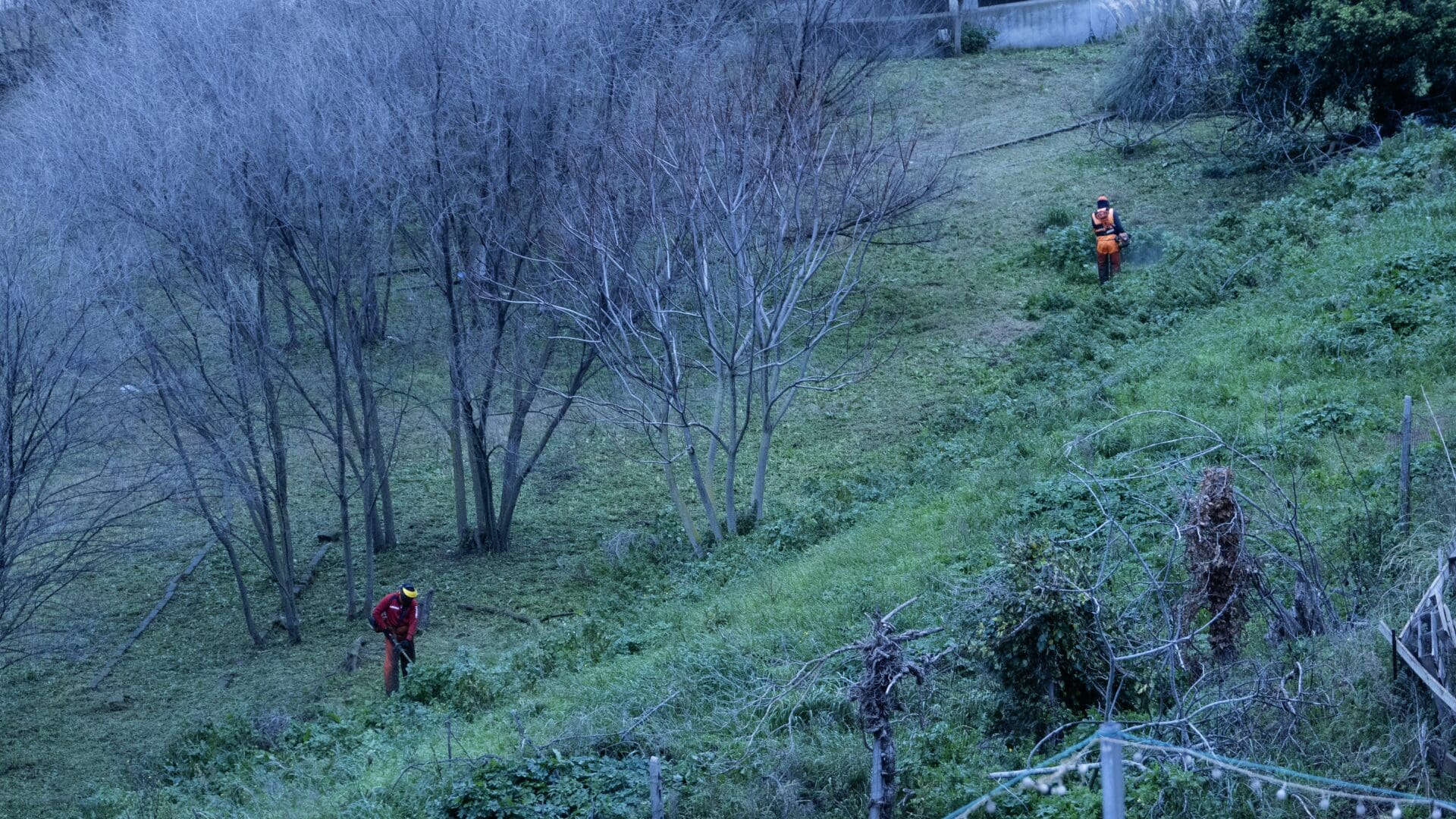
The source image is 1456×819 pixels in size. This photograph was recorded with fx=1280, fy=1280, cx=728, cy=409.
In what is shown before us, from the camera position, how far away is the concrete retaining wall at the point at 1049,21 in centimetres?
3106

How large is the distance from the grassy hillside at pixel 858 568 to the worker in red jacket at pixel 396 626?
424 millimetres

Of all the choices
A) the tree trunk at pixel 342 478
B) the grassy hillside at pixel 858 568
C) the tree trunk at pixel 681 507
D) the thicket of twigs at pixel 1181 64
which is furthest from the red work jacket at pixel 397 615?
the thicket of twigs at pixel 1181 64

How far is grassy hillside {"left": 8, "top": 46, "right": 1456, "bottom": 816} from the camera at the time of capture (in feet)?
24.9

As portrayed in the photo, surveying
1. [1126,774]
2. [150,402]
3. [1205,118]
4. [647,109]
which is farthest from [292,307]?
[1205,118]

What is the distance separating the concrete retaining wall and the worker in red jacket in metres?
24.2

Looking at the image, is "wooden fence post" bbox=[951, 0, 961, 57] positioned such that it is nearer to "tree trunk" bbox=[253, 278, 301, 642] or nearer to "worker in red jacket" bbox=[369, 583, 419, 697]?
"tree trunk" bbox=[253, 278, 301, 642]

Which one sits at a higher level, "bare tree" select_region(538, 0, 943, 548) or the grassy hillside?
"bare tree" select_region(538, 0, 943, 548)

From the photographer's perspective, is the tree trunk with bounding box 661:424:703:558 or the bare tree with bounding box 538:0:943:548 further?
the tree trunk with bounding box 661:424:703:558

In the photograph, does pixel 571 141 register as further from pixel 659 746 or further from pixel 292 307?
pixel 659 746

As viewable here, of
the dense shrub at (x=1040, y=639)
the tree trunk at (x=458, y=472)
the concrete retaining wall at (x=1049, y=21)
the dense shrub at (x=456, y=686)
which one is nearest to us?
the dense shrub at (x=1040, y=639)

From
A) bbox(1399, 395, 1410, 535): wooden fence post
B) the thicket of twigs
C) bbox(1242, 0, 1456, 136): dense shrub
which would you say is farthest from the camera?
the thicket of twigs

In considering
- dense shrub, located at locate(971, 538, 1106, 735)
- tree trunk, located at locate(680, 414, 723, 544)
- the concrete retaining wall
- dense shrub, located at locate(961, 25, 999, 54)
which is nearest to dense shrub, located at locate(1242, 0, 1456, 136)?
the concrete retaining wall

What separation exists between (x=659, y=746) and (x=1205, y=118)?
21.0 m

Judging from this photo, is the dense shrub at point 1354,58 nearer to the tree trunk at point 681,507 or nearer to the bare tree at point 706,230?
the bare tree at point 706,230
